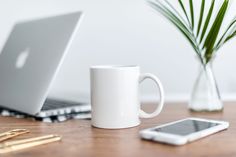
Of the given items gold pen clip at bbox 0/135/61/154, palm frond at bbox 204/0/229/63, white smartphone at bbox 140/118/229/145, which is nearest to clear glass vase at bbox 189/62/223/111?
palm frond at bbox 204/0/229/63

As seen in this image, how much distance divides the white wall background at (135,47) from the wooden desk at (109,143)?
32 cm

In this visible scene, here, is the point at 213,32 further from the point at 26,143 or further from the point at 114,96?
the point at 26,143

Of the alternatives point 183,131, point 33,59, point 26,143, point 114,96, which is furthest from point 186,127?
point 33,59

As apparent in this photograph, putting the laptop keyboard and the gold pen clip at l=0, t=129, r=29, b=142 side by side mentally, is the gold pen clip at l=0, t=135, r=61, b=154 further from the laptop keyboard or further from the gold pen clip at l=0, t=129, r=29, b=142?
the laptop keyboard

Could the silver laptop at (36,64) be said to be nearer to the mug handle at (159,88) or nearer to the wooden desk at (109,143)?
the wooden desk at (109,143)

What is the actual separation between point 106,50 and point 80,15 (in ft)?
1.05

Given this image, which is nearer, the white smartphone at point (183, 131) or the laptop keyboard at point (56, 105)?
the white smartphone at point (183, 131)

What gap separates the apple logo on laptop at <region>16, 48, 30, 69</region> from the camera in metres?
0.80

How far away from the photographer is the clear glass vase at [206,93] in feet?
2.59

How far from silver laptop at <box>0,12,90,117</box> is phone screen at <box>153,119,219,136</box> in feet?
0.82

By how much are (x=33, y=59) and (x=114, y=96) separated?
26 centimetres

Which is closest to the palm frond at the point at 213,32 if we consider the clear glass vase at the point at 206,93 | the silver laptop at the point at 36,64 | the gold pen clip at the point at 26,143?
the clear glass vase at the point at 206,93

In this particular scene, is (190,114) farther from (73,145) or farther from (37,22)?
(37,22)

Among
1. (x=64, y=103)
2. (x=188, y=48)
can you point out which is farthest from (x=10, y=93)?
(x=188, y=48)
